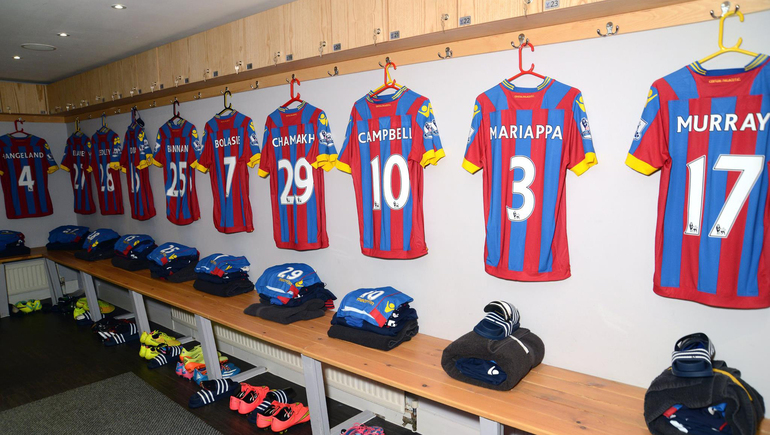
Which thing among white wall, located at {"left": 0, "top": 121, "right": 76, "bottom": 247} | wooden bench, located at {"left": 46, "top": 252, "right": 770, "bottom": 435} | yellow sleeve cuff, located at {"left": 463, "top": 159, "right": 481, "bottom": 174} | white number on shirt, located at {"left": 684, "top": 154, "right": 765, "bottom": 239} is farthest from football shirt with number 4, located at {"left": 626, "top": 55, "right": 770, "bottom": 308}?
white wall, located at {"left": 0, "top": 121, "right": 76, "bottom": 247}

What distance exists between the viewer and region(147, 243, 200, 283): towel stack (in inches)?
149

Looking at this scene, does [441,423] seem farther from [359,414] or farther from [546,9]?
[546,9]

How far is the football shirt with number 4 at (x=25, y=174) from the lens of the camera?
504 cm

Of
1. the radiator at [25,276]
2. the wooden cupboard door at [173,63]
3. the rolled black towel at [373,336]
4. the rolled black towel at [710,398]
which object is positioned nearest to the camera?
the rolled black towel at [710,398]

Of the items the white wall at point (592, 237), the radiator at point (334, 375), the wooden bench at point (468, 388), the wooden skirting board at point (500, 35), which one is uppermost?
the wooden skirting board at point (500, 35)

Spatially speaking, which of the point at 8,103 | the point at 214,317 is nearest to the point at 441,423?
the point at 214,317

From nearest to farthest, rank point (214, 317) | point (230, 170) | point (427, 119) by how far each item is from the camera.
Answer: point (427, 119), point (214, 317), point (230, 170)

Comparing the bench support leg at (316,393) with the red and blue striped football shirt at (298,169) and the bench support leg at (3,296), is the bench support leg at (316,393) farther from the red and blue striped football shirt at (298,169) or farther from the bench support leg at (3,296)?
the bench support leg at (3,296)

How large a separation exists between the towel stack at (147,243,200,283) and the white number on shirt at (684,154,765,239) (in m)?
3.47

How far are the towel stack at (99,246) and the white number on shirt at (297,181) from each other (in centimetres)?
267

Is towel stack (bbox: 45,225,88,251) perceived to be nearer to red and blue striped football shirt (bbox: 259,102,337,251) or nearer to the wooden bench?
the wooden bench

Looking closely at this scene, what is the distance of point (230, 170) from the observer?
3.48 meters

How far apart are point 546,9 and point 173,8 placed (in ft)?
7.06

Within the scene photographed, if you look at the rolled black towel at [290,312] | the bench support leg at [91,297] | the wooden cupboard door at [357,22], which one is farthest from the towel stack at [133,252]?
the wooden cupboard door at [357,22]
